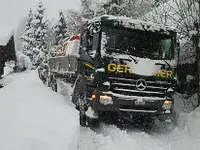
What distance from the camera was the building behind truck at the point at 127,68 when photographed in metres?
8.48

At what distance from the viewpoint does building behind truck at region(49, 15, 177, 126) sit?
8.48 meters

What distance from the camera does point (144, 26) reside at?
8.98 metres

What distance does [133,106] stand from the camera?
28.7 feet

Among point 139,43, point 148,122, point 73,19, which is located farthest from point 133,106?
point 73,19

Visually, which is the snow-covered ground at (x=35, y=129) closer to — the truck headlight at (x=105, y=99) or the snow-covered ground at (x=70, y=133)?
the snow-covered ground at (x=70, y=133)

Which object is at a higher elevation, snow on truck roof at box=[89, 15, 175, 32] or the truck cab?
snow on truck roof at box=[89, 15, 175, 32]

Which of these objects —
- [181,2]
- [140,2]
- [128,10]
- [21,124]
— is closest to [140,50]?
[181,2]

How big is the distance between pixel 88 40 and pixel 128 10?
14.8 m

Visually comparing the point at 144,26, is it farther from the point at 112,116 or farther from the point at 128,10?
the point at 128,10

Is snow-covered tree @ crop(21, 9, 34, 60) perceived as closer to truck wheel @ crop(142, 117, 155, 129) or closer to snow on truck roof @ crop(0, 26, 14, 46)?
snow on truck roof @ crop(0, 26, 14, 46)

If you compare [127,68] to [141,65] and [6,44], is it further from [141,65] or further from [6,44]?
[6,44]

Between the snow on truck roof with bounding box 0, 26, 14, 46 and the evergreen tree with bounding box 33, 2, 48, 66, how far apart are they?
2261 centimetres

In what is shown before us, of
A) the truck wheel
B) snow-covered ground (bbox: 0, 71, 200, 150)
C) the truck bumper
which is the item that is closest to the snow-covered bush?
snow-covered ground (bbox: 0, 71, 200, 150)

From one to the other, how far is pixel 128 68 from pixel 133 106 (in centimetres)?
99
